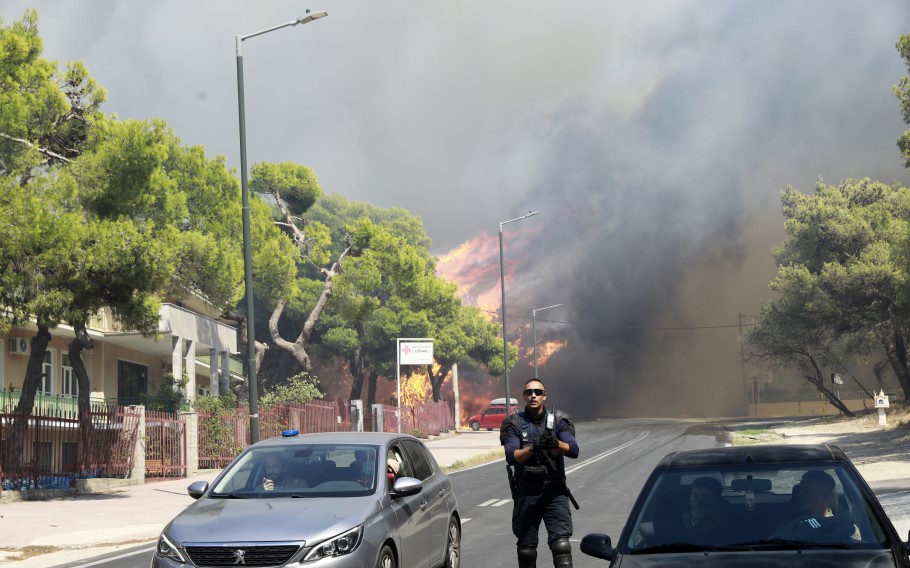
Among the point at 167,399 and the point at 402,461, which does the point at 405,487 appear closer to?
the point at 402,461

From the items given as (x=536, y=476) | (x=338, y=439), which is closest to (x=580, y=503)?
(x=338, y=439)

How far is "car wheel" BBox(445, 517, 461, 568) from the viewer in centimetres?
1010

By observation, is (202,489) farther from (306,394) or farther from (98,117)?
(306,394)

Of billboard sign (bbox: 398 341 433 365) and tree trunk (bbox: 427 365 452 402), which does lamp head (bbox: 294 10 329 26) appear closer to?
billboard sign (bbox: 398 341 433 365)

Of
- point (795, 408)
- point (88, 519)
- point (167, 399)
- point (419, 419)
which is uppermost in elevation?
point (167, 399)

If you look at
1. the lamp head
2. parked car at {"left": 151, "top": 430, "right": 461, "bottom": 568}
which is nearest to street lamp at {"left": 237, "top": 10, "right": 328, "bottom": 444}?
the lamp head

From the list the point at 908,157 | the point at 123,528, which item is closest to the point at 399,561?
the point at 123,528

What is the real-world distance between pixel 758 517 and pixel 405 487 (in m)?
3.53

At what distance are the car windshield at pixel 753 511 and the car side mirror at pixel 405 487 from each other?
292cm

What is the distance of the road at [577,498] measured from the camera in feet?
42.4

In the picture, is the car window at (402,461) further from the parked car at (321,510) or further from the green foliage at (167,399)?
the green foliage at (167,399)

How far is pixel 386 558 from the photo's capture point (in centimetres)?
820

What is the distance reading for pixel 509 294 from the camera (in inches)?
4058

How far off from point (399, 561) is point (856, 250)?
5051 cm
